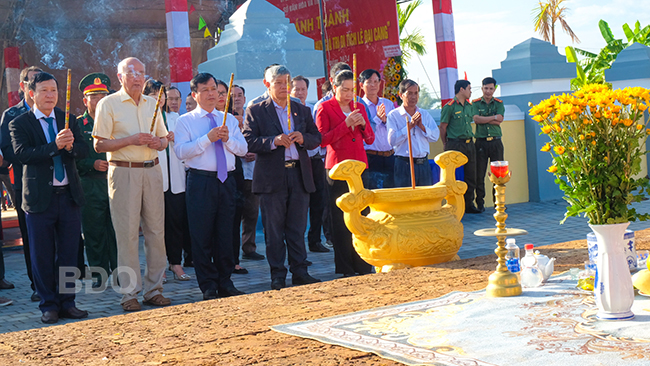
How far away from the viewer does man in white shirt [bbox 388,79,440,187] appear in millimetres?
7797

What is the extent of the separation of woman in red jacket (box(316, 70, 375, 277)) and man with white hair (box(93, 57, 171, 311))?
1421mm

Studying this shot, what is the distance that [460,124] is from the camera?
9672 mm

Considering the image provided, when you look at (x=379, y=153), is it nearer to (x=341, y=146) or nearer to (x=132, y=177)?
(x=341, y=146)

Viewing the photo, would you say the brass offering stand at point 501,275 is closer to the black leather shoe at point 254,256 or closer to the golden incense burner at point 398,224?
the golden incense burner at point 398,224

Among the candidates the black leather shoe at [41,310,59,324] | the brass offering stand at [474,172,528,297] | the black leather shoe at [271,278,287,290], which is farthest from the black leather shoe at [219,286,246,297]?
the brass offering stand at [474,172,528,297]

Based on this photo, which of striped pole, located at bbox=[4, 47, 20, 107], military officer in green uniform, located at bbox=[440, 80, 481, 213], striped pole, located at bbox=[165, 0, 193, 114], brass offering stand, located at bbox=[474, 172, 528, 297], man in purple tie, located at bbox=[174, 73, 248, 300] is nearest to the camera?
brass offering stand, located at bbox=[474, 172, 528, 297]

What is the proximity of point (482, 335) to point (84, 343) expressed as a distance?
1.88m

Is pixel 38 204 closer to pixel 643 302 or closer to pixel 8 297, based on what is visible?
pixel 8 297

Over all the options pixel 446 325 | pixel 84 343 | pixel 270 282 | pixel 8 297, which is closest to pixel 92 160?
pixel 8 297

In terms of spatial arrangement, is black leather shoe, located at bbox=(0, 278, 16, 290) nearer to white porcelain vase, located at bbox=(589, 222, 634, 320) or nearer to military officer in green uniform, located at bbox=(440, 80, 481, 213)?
white porcelain vase, located at bbox=(589, 222, 634, 320)

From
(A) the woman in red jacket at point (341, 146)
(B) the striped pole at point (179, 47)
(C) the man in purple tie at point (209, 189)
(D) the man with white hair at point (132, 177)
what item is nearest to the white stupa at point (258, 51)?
(B) the striped pole at point (179, 47)

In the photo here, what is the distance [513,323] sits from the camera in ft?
10.9

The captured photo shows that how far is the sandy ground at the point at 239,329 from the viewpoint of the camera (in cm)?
317

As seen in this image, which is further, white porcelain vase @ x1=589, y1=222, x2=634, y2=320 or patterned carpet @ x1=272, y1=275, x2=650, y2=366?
white porcelain vase @ x1=589, y1=222, x2=634, y2=320
